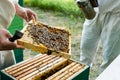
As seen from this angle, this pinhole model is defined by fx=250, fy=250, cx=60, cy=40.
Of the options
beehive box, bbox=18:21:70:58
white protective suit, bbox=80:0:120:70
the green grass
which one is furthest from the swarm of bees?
the green grass

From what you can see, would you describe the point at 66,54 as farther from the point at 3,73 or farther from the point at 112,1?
the point at 112,1

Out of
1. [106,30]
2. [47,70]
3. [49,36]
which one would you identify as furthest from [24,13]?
[106,30]

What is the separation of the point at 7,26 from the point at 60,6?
4.11 m

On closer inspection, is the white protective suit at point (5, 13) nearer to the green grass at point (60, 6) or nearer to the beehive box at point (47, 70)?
the beehive box at point (47, 70)

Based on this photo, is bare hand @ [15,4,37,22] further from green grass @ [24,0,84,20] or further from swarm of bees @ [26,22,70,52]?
green grass @ [24,0,84,20]

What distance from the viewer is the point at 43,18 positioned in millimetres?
5238

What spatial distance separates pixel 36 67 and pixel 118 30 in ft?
3.32

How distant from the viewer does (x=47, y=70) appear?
5.31ft

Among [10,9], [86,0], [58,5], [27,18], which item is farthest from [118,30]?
[58,5]

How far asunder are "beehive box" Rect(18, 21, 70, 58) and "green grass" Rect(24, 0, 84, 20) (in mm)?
3480

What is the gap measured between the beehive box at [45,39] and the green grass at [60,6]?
3.48 m

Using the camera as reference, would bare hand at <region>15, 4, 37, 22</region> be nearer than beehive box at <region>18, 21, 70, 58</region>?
No

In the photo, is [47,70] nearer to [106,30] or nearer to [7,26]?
[7,26]

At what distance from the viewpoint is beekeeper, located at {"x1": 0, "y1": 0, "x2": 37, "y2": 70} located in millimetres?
1373
